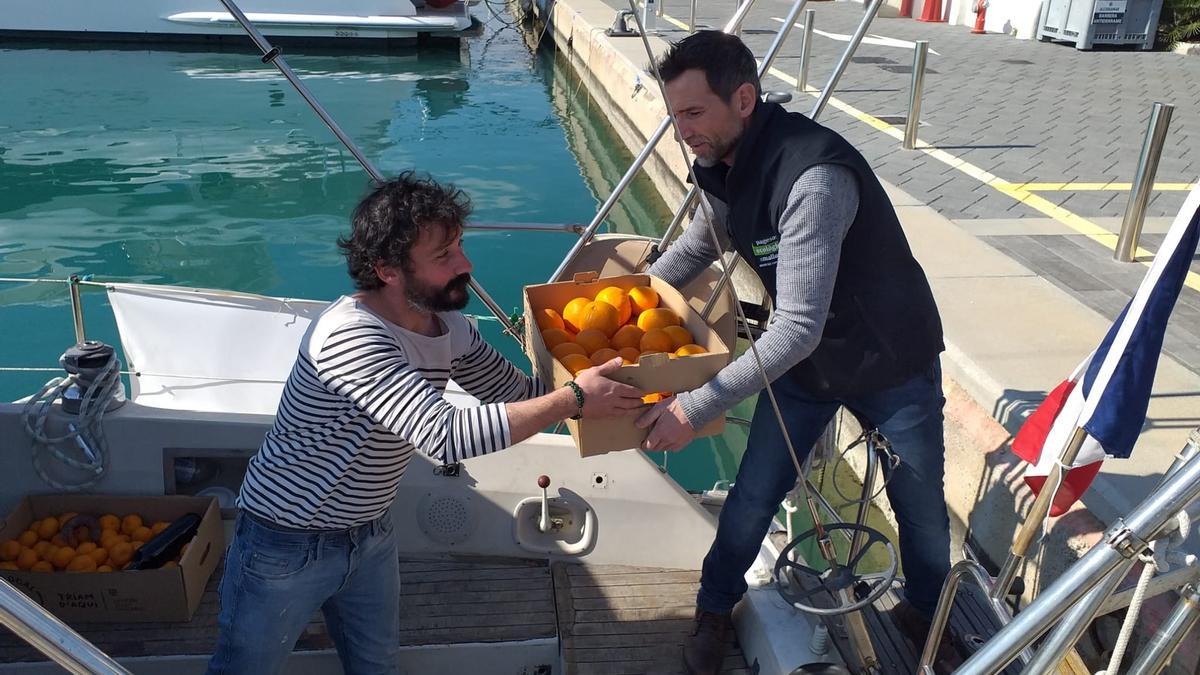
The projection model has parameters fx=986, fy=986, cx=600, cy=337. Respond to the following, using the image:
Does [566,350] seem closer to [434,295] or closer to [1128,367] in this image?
[434,295]

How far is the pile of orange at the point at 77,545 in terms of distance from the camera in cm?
306

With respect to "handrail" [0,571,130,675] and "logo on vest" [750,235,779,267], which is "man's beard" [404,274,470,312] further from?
"handrail" [0,571,130,675]

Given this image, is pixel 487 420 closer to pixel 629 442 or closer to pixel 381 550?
pixel 629 442

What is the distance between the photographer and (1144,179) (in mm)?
5812

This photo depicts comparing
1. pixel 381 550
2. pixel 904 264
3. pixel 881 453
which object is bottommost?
pixel 381 550

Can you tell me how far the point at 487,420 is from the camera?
2.11 metres

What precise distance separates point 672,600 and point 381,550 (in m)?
1.19

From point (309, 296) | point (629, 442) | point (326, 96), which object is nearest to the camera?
point (629, 442)

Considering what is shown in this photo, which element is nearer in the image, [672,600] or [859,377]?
[859,377]

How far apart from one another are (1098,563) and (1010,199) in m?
6.17

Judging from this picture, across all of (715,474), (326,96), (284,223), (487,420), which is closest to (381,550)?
(487,420)

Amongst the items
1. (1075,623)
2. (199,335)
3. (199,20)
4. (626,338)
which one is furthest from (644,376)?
(199,20)

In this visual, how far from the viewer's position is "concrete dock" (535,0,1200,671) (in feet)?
12.9

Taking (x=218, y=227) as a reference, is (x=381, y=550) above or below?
above
